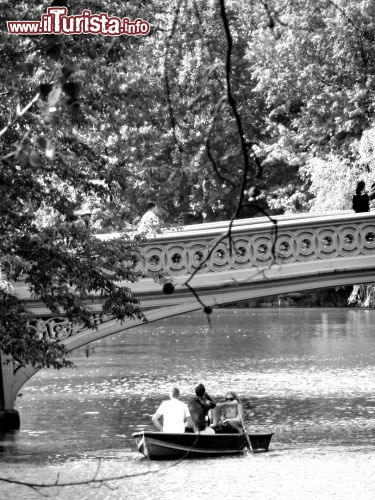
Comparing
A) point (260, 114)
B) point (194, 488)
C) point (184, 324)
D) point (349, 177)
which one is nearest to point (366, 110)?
point (349, 177)

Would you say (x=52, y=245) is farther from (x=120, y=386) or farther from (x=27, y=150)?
(x=120, y=386)

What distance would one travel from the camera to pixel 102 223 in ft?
64.3

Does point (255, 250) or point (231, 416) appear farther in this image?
point (255, 250)

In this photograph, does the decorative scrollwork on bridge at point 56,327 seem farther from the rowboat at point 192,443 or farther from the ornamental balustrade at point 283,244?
the rowboat at point 192,443

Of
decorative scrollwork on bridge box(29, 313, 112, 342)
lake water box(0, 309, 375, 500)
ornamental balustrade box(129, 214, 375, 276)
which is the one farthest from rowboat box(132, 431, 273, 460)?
ornamental balustrade box(129, 214, 375, 276)

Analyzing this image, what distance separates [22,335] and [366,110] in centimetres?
3391

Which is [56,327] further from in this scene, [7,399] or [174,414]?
[174,414]

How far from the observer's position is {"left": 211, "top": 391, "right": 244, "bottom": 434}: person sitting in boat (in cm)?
1959

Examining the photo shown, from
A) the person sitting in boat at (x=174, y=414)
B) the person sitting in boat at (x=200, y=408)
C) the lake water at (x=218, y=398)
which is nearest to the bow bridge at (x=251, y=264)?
the person sitting in boat at (x=200, y=408)

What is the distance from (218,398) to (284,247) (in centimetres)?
741

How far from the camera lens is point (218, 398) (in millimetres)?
27641

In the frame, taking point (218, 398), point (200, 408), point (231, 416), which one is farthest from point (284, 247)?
point (218, 398)

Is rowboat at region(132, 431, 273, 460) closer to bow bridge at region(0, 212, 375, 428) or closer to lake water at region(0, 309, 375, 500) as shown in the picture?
lake water at region(0, 309, 375, 500)

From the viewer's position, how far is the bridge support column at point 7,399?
20.9 m
